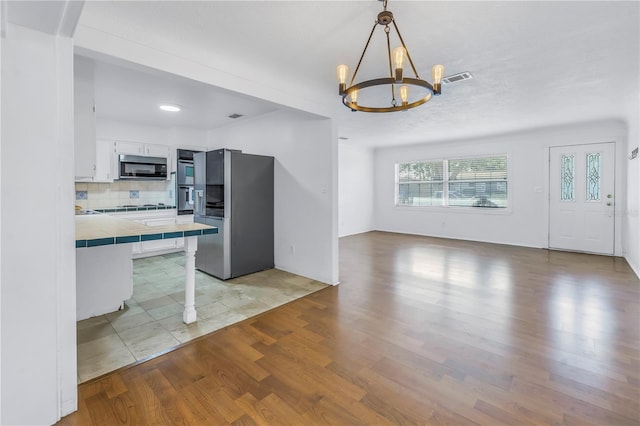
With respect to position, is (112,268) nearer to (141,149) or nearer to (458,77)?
(141,149)

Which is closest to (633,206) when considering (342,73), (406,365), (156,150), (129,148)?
(406,365)

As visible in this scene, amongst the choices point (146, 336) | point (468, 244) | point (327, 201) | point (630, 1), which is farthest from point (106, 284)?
point (468, 244)

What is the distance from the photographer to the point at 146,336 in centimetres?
257

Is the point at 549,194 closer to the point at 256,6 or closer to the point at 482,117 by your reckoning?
the point at 482,117

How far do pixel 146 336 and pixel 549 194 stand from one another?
716 cm

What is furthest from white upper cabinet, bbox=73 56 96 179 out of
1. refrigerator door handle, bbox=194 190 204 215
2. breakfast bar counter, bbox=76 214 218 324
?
refrigerator door handle, bbox=194 190 204 215

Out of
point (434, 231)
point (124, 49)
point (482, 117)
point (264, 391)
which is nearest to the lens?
point (264, 391)

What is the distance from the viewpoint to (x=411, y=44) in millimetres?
2486

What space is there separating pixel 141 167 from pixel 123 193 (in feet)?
2.16

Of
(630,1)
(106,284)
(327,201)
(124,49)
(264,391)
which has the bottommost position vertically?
(264,391)

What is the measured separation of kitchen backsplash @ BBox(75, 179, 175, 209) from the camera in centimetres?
507

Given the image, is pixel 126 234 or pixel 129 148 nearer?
pixel 126 234

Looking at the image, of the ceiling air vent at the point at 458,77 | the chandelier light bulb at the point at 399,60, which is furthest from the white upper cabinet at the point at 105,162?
the ceiling air vent at the point at 458,77

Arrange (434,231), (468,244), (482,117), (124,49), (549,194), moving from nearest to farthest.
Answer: (124,49) → (482,117) → (549,194) → (468,244) → (434,231)
